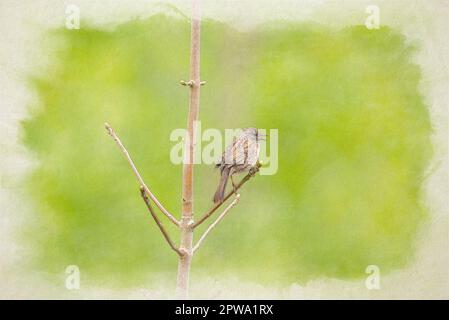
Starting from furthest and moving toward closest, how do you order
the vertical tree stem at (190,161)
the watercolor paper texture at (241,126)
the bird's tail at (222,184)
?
the watercolor paper texture at (241,126)
the bird's tail at (222,184)
the vertical tree stem at (190,161)

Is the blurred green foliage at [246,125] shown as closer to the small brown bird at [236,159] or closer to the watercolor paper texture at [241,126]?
the watercolor paper texture at [241,126]

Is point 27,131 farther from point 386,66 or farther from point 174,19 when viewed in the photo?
point 386,66

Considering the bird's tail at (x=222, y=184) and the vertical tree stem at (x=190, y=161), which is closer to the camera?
the vertical tree stem at (x=190, y=161)

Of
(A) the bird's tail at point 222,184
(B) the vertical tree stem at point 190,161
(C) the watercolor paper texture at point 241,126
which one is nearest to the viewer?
(B) the vertical tree stem at point 190,161

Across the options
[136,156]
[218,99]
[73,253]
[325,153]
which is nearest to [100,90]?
[136,156]

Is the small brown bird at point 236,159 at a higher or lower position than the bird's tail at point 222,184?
higher

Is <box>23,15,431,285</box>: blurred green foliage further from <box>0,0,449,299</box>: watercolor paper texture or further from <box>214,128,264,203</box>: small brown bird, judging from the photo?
<box>214,128,264,203</box>: small brown bird

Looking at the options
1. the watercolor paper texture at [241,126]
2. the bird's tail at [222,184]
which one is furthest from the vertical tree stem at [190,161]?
the watercolor paper texture at [241,126]
